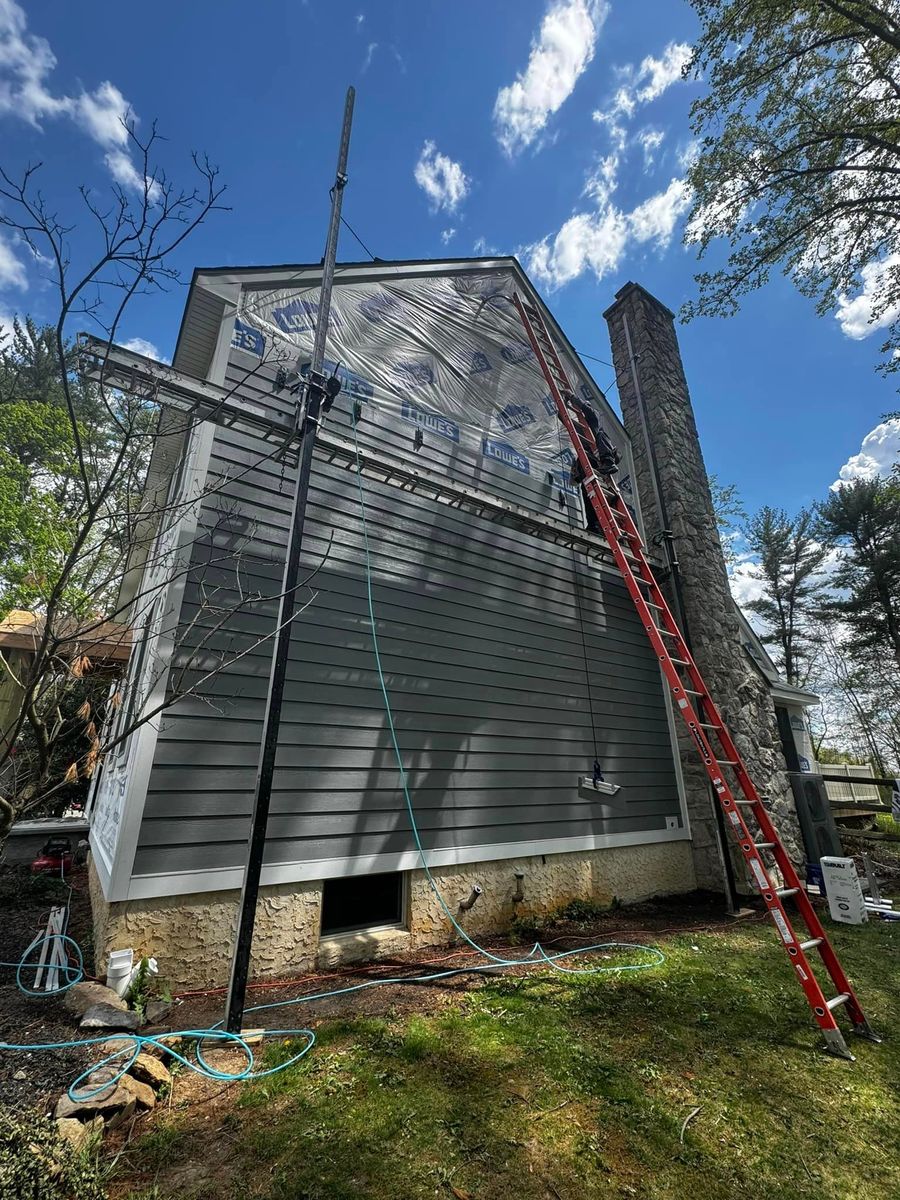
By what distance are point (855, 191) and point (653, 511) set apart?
771cm

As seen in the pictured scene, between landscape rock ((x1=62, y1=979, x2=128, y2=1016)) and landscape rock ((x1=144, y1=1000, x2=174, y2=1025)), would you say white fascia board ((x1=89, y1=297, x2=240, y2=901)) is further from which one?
landscape rock ((x1=144, y1=1000, x2=174, y2=1025))

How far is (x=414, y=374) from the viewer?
6121 millimetres

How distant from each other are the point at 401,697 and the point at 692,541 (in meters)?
5.57

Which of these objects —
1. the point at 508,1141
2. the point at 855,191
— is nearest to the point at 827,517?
the point at 855,191

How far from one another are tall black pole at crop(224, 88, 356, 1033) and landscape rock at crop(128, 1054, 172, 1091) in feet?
1.34

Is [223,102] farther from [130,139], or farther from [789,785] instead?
[789,785]

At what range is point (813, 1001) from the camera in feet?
9.77

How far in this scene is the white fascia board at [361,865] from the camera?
11.3ft

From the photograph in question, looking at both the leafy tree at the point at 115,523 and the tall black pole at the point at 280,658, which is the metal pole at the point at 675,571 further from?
the leafy tree at the point at 115,523

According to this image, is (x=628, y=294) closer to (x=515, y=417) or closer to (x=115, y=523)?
(x=515, y=417)

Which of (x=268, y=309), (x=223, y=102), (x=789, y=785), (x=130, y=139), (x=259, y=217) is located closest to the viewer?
(x=130, y=139)

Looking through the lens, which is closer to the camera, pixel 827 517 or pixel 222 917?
pixel 222 917

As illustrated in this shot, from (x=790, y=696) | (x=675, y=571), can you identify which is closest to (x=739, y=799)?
(x=675, y=571)

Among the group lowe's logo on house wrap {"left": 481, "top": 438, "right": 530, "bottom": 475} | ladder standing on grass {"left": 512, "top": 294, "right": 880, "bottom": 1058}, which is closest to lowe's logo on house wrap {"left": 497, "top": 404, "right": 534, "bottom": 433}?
lowe's logo on house wrap {"left": 481, "top": 438, "right": 530, "bottom": 475}
